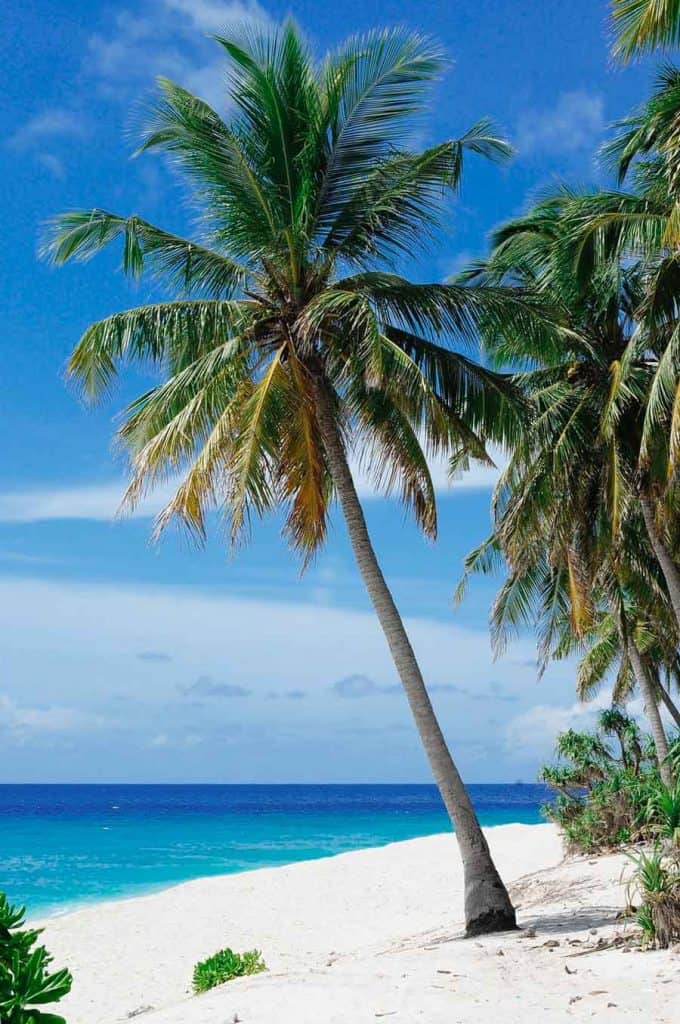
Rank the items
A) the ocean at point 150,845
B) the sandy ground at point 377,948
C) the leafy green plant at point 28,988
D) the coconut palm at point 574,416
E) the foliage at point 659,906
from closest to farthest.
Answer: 1. the leafy green plant at point 28,988
2. the sandy ground at point 377,948
3. the foliage at point 659,906
4. the coconut palm at point 574,416
5. the ocean at point 150,845

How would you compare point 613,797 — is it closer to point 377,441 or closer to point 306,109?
point 377,441

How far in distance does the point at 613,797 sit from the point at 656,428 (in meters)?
6.57

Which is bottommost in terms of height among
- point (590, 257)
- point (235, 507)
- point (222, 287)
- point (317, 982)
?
point (317, 982)

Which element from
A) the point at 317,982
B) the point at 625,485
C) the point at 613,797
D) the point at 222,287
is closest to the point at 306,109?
the point at 222,287

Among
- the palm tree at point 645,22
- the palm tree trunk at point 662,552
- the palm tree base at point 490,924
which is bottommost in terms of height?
the palm tree base at point 490,924

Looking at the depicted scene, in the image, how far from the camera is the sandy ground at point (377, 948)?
7.30 m

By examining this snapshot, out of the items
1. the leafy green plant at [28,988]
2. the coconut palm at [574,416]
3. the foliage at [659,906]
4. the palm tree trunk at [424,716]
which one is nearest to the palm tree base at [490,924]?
the palm tree trunk at [424,716]

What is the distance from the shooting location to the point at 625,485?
1470 cm

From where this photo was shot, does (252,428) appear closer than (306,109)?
Yes

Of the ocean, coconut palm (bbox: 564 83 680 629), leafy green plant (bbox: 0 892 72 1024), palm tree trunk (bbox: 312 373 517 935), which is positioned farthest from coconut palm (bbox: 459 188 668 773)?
the ocean

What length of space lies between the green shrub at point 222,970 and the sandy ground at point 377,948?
0.99ft

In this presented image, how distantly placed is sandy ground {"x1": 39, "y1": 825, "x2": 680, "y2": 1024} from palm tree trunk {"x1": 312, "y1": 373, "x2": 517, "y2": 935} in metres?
0.41

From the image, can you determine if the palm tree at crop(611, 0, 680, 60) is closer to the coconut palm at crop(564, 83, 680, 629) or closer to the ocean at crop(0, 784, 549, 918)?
the coconut palm at crop(564, 83, 680, 629)

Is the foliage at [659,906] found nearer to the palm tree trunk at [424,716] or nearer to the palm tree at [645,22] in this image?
the palm tree trunk at [424,716]
